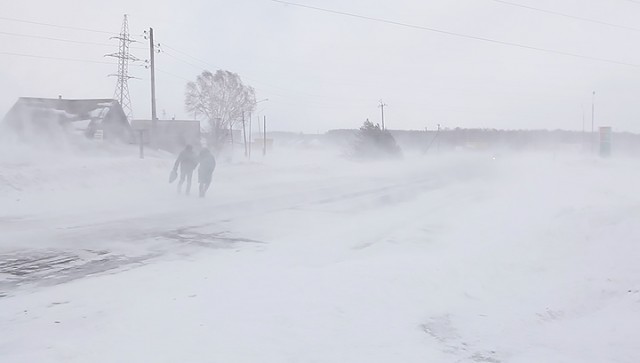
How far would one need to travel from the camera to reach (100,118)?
3553 cm

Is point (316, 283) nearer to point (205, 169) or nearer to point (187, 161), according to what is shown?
point (205, 169)

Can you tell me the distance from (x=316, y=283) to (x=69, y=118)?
103ft

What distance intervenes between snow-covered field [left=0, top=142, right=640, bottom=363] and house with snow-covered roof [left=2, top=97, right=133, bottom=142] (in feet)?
56.5

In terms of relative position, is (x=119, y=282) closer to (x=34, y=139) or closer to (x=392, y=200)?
(x=392, y=200)

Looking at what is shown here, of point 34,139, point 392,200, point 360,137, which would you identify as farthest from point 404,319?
point 360,137

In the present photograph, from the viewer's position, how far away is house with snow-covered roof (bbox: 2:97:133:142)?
29906mm

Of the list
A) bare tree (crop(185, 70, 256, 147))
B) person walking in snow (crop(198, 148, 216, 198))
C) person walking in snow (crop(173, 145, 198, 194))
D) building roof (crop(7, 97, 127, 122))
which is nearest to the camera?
person walking in snow (crop(198, 148, 216, 198))

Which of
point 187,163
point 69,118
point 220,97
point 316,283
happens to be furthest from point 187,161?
point 220,97

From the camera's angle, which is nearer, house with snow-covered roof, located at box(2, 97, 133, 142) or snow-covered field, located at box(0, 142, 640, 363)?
snow-covered field, located at box(0, 142, 640, 363)

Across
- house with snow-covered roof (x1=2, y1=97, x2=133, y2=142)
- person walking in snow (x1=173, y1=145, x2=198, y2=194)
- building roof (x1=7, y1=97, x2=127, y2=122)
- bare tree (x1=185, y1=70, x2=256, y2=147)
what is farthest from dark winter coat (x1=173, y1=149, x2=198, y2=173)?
bare tree (x1=185, y1=70, x2=256, y2=147)

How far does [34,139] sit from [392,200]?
19.6 m

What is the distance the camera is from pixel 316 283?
21.5 feet

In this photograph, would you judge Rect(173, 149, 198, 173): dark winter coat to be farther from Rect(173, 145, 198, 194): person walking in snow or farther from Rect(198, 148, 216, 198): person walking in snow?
Rect(198, 148, 216, 198): person walking in snow

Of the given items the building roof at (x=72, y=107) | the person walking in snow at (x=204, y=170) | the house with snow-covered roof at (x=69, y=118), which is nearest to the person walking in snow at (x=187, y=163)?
the person walking in snow at (x=204, y=170)
